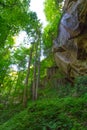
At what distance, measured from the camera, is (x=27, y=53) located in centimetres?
3200

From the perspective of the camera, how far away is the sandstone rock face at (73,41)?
54.4 ft

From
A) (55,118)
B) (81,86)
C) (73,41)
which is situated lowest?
(55,118)

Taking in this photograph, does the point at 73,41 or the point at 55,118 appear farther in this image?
the point at 73,41

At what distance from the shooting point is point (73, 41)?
18.8 meters

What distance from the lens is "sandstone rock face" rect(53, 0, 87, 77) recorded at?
16.6m

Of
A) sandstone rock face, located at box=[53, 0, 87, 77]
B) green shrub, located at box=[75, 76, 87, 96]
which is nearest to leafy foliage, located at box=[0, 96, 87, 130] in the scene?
green shrub, located at box=[75, 76, 87, 96]

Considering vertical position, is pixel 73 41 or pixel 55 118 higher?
pixel 73 41

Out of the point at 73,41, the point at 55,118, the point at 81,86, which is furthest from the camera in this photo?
the point at 73,41

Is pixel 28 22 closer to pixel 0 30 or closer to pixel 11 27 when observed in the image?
pixel 11 27

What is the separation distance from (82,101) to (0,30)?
432cm

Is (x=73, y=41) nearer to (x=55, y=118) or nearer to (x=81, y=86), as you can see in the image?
(x=81, y=86)

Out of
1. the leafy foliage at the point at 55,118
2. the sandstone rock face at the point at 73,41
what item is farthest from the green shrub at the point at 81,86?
the sandstone rock face at the point at 73,41

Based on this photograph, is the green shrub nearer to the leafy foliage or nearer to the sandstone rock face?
the leafy foliage

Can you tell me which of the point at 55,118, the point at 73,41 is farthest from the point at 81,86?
the point at 73,41
